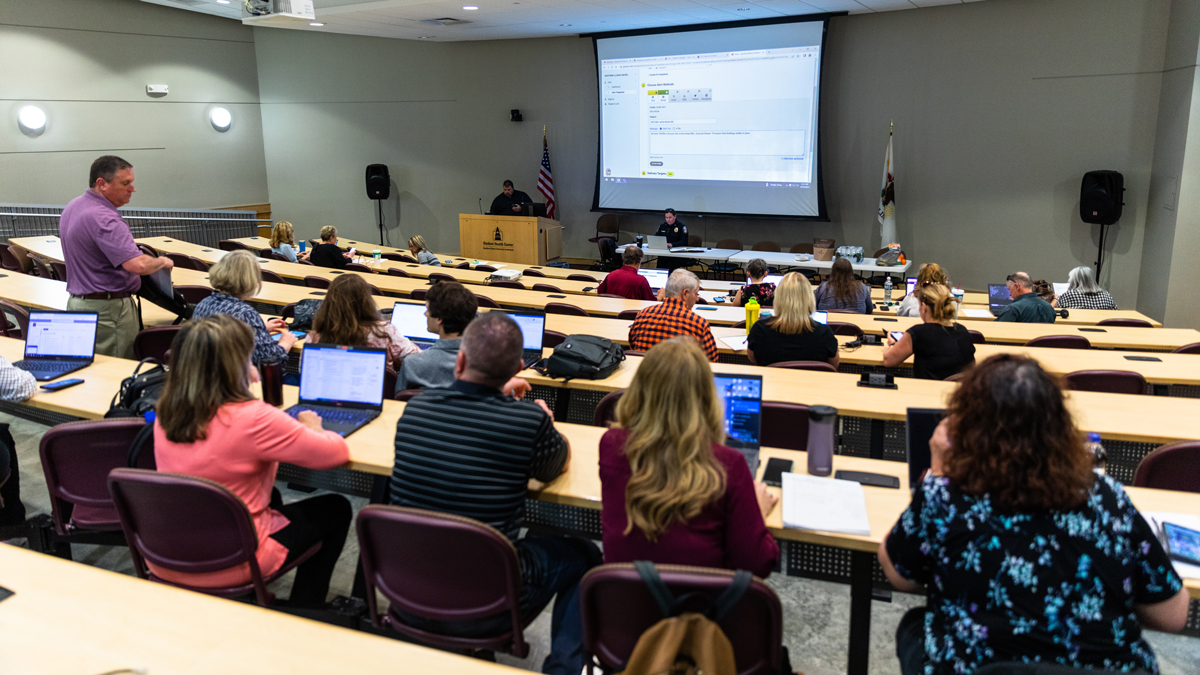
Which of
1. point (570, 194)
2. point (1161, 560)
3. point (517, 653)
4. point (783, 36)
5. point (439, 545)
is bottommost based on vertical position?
point (517, 653)

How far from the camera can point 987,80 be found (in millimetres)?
9672

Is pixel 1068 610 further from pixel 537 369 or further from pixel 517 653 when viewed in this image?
pixel 537 369

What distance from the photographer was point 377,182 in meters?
14.1

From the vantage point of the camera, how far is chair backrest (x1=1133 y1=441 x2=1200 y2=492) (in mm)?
2824

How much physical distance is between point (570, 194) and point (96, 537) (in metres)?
10.9

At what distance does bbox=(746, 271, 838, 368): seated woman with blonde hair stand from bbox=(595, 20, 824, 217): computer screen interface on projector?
6799 mm

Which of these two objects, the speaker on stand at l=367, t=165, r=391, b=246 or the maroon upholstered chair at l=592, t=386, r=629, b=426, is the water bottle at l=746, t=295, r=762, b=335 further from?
the speaker on stand at l=367, t=165, r=391, b=246

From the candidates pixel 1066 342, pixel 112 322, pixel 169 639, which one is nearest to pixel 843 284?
pixel 1066 342

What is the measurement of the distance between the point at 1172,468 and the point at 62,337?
16.8 feet

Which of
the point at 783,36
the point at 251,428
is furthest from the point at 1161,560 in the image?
the point at 783,36

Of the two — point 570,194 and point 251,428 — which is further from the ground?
point 570,194

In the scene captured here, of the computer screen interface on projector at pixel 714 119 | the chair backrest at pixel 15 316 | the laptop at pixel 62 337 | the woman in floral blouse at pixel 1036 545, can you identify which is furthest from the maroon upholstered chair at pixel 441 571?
the computer screen interface on projector at pixel 714 119

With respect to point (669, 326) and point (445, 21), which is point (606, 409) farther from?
point (445, 21)

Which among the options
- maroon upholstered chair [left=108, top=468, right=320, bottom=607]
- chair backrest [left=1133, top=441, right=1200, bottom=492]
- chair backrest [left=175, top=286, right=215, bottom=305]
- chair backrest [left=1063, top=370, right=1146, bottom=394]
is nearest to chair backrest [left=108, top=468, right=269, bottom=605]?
maroon upholstered chair [left=108, top=468, right=320, bottom=607]
